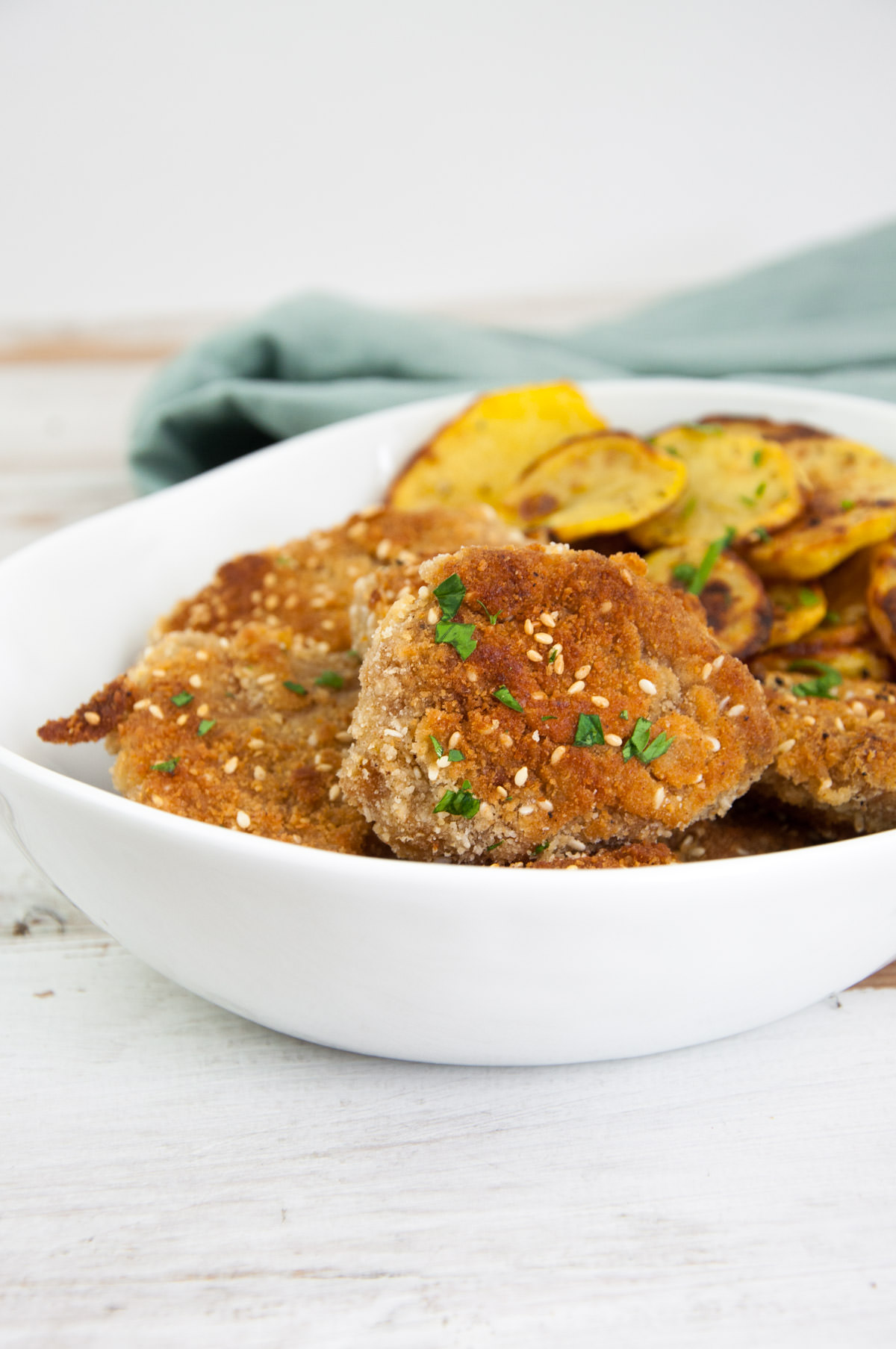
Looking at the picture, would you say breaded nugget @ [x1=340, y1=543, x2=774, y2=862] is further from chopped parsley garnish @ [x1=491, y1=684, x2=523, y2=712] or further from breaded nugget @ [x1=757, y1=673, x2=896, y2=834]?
breaded nugget @ [x1=757, y1=673, x2=896, y2=834]

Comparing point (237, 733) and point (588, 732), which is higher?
point (588, 732)

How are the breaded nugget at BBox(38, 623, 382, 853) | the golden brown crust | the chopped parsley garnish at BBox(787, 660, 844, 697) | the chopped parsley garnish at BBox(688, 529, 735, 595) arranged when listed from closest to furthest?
the breaded nugget at BBox(38, 623, 382, 853) → the golden brown crust → the chopped parsley garnish at BBox(787, 660, 844, 697) → the chopped parsley garnish at BBox(688, 529, 735, 595)

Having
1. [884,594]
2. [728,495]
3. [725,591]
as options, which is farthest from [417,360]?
[884,594]

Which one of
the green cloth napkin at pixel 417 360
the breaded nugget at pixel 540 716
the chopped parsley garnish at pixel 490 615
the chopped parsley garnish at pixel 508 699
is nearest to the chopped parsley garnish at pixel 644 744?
the breaded nugget at pixel 540 716

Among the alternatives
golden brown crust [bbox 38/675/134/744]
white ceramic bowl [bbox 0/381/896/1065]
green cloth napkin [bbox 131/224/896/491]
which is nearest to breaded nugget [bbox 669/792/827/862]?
white ceramic bowl [bbox 0/381/896/1065]

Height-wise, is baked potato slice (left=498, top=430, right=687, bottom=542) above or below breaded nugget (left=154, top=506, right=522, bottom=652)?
above

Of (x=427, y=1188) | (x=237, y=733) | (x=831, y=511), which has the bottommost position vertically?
(x=427, y=1188)

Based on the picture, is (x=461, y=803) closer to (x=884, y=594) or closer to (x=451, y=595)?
(x=451, y=595)
